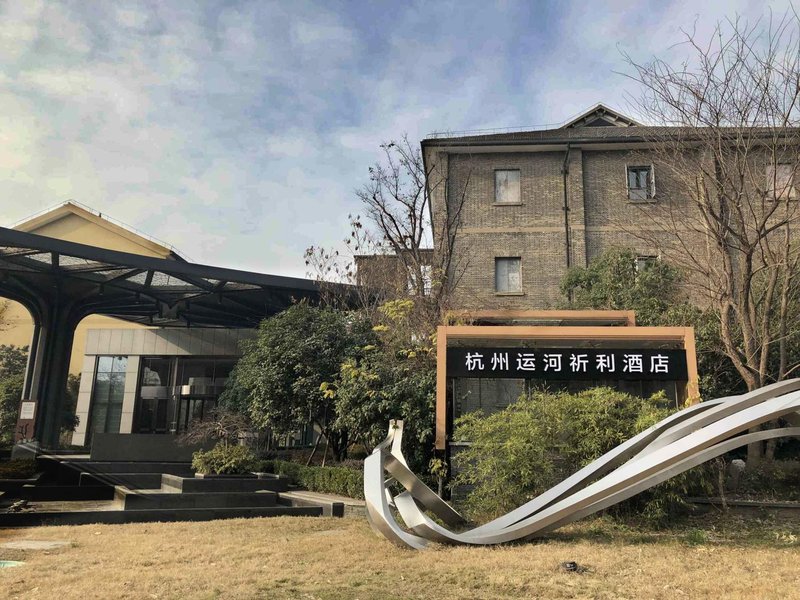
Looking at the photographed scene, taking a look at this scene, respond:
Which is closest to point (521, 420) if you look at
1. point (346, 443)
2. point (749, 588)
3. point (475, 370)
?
point (475, 370)

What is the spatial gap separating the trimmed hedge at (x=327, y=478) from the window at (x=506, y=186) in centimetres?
1138

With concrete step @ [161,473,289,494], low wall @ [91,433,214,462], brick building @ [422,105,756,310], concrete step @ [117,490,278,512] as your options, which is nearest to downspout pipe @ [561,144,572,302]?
brick building @ [422,105,756,310]

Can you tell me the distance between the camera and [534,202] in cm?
2175

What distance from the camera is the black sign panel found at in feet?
35.8

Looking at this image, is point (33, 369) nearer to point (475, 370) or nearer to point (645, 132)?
point (475, 370)

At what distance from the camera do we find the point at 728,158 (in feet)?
37.5

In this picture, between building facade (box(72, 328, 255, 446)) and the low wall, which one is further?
building facade (box(72, 328, 255, 446))

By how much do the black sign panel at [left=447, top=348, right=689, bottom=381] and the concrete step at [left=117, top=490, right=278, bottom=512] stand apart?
4.78m

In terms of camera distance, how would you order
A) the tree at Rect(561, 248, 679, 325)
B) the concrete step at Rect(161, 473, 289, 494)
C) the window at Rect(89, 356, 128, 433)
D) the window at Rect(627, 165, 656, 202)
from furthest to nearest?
the window at Rect(89, 356, 128, 433)
the window at Rect(627, 165, 656, 202)
the tree at Rect(561, 248, 679, 325)
the concrete step at Rect(161, 473, 289, 494)

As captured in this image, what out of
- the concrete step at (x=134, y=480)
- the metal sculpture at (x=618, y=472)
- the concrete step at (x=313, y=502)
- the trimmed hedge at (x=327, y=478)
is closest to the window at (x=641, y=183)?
the trimmed hedge at (x=327, y=478)

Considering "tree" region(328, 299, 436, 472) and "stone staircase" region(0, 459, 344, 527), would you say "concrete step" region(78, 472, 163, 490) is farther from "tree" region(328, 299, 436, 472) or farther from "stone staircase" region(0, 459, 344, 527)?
"tree" region(328, 299, 436, 472)

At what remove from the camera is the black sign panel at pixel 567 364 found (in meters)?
10.9

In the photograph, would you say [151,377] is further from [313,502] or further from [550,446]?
[550,446]

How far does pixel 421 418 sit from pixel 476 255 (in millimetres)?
10209
